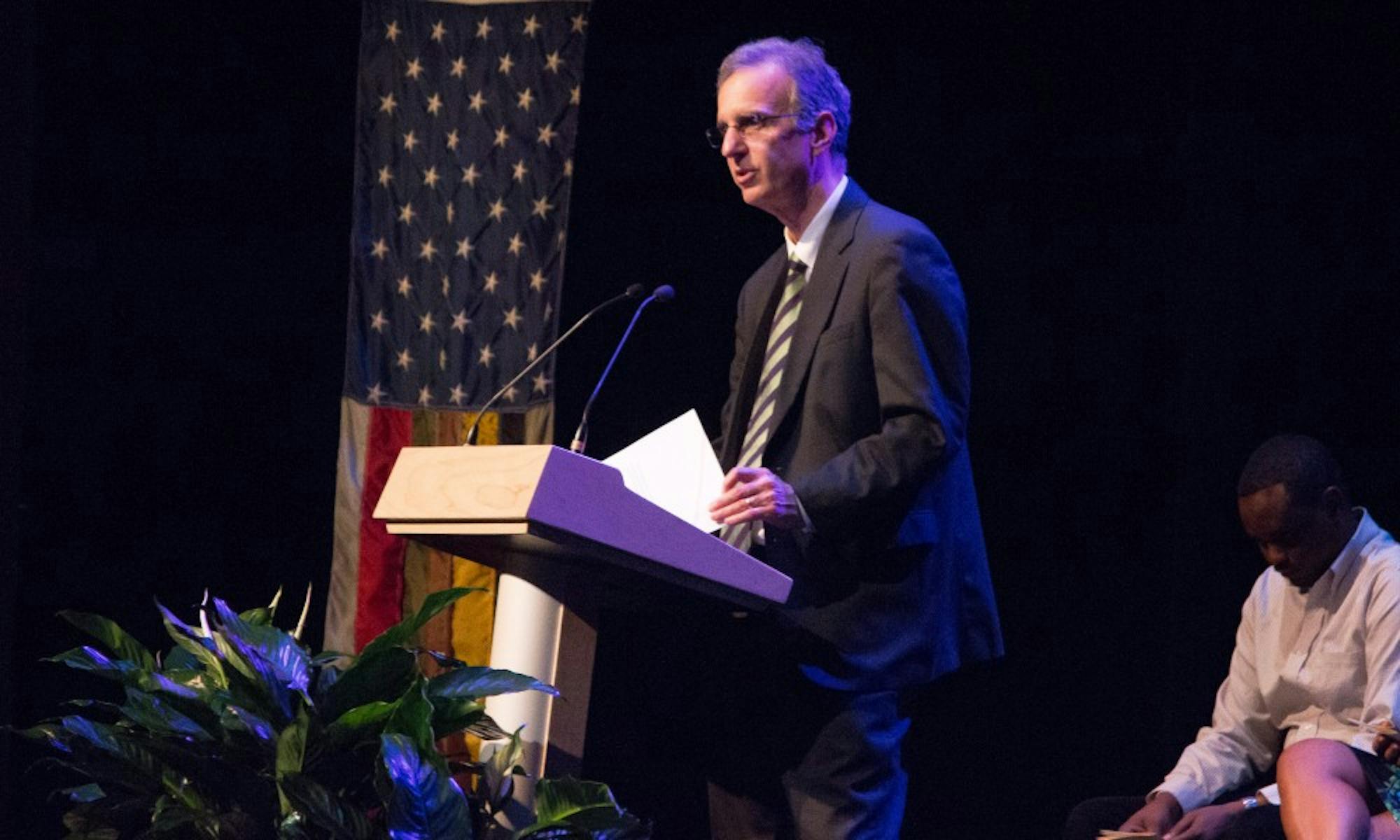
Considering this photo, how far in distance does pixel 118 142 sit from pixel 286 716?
315 centimetres

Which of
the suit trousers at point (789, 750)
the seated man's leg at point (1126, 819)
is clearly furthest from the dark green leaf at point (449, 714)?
the seated man's leg at point (1126, 819)

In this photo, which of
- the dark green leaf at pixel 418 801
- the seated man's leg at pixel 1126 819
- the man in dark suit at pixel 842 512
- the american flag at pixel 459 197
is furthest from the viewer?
the american flag at pixel 459 197

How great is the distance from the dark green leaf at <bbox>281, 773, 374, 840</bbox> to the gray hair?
1.30 meters

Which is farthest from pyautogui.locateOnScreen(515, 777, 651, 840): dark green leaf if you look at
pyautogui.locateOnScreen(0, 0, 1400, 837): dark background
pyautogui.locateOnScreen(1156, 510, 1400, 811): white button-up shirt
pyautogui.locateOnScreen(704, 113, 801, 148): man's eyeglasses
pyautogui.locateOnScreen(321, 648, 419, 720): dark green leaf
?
pyautogui.locateOnScreen(0, 0, 1400, 837): dark background

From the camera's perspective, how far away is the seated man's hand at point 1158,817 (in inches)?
109

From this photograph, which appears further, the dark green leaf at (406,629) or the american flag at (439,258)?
the american flag at (439,258)

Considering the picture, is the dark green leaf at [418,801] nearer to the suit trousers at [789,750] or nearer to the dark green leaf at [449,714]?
the dark green leaf at [449,714]

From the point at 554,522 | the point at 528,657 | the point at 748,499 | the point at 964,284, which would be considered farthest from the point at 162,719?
the point at 964,284

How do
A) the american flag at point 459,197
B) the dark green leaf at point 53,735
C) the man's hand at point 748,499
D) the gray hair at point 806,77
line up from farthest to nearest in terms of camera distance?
the american flag at point 459,197 → the gray hair at point 806,77 → the man's hand at point 748,499 → the dark green leaf at point 53,735

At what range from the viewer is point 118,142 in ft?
15.0

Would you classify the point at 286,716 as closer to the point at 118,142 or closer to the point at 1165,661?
the point at 1165,661

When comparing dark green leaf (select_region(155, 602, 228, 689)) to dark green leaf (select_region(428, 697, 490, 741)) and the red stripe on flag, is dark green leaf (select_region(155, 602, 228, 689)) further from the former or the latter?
the red stripe on flag

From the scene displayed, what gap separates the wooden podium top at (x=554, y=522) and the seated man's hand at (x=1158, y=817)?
1.13 m

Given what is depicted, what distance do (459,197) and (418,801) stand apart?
2838 millimetres
